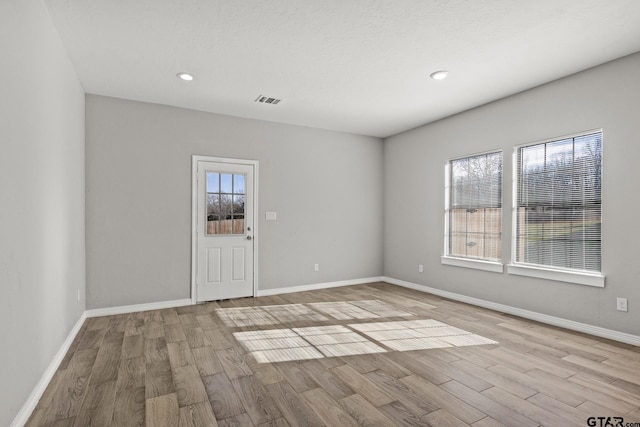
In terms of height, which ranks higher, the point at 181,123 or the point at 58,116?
the point at 181,123

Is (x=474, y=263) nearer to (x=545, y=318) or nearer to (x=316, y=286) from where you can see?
(x=545, y=318)

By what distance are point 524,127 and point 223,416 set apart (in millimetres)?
4425

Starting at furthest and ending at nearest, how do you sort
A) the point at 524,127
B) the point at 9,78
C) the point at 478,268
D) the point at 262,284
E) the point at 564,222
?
1. the point at 262,284
2. the point at 478,268
3. the point at 524,127
4. the point at 564,222
5. the point at 9,78

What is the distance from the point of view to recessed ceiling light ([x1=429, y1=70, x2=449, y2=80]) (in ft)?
11.8

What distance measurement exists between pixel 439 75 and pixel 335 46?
1315mm

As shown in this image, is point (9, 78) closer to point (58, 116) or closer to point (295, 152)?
point (58, 116)

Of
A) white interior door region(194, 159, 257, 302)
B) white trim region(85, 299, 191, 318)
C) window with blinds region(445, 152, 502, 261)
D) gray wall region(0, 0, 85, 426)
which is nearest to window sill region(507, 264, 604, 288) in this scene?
window with blinds region(445, 152, 502, 261)

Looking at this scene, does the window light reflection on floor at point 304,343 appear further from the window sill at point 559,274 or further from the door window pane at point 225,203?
the window sill at point 559,274

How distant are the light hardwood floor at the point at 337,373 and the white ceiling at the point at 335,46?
2817 mm

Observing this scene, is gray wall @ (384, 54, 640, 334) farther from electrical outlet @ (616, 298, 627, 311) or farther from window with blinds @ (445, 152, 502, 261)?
window with blinds @ (445, 152, 502, 261)

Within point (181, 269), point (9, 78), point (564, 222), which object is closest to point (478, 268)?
point (564, 222)

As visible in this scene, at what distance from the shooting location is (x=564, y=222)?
12.3 ft

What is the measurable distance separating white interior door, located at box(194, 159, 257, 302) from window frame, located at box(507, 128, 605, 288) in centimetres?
369

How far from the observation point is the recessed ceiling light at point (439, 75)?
3590 millimetres
